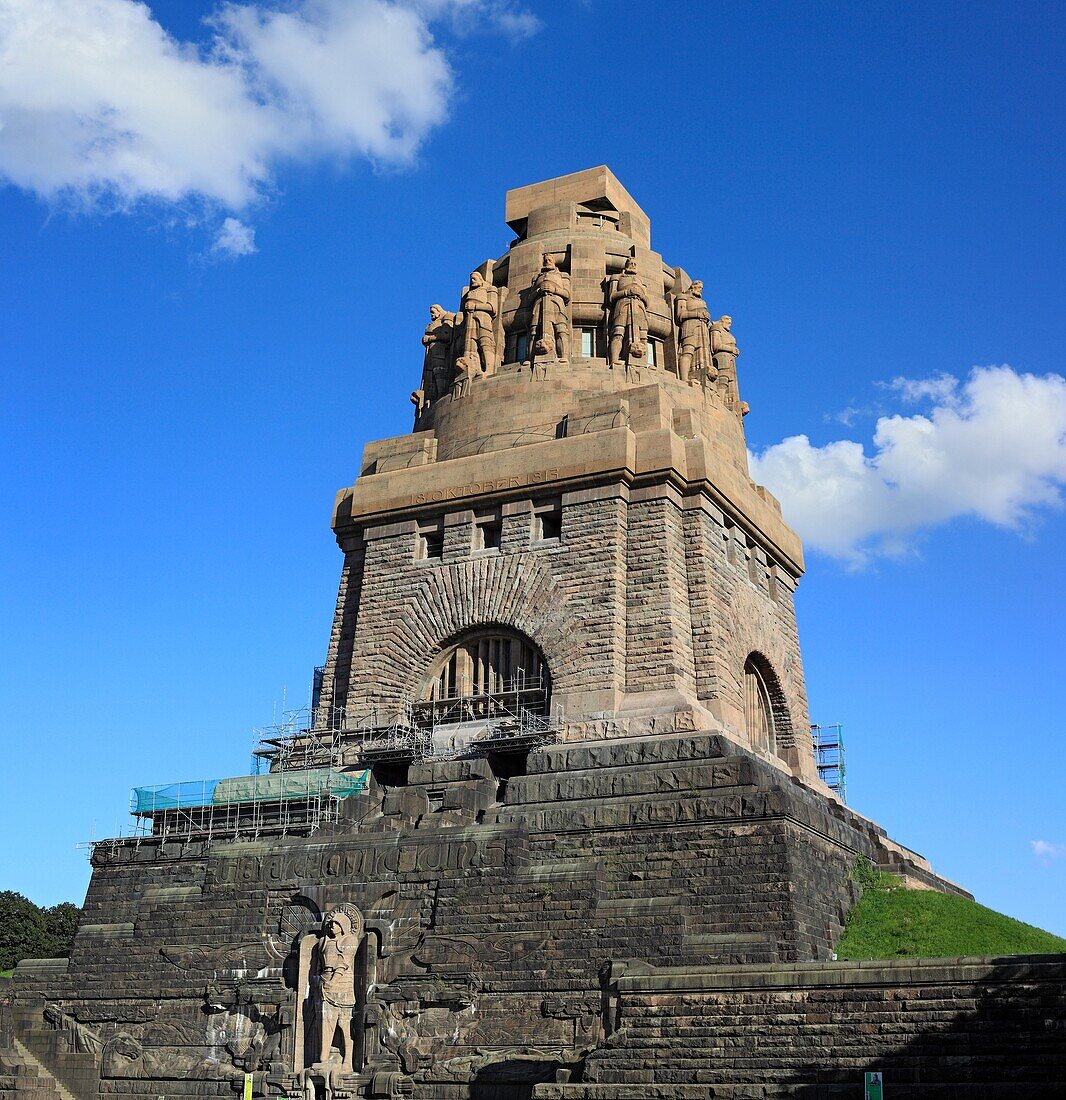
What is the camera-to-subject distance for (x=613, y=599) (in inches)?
1198

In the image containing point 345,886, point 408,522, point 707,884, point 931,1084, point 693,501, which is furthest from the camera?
point 408,522

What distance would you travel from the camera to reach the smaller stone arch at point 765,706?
110ft

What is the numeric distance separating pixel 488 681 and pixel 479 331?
9911mm

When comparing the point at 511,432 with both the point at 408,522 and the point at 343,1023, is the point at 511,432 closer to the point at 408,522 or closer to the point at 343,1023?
the point at 408,522

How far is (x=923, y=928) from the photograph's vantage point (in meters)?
26.4

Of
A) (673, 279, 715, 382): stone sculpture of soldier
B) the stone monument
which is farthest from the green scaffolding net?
(673, 279, 715, 382): stone sculpture of soldier

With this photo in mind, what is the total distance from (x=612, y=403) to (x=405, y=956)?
13919mm

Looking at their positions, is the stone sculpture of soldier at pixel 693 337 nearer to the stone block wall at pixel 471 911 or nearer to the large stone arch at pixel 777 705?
the large stone arch at pixel 777 705

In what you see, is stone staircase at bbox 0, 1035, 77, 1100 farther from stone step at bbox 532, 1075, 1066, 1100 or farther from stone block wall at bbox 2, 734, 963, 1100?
stone step at bbox 532, 1075, 1066, 1100

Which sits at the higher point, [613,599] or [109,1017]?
[613,599]

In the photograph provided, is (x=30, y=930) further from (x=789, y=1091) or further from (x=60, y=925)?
(x=789, y=1091)

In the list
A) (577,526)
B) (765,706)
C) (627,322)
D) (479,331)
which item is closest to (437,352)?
(479,331)

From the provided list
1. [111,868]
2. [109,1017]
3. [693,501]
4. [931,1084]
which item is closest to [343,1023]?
[109,1017]

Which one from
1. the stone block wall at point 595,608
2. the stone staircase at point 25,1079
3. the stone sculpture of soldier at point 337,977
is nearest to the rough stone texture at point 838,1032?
the stone sculpture of soldier at point 337,977
